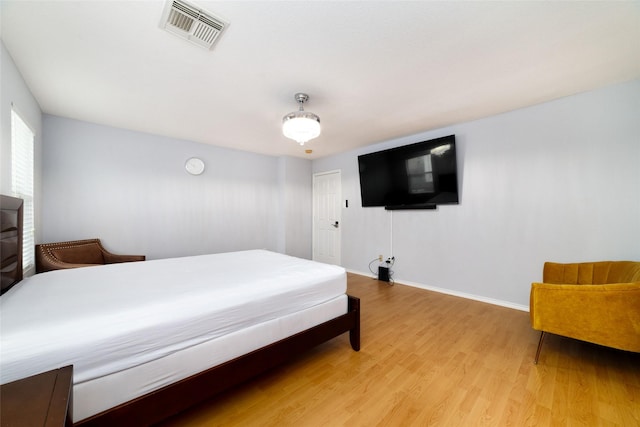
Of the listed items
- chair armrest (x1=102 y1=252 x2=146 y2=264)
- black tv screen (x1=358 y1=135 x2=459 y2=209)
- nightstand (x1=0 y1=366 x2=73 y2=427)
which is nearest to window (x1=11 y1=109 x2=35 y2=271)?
chair armrest (x1=102 y1=252 x2=146 y2=264)

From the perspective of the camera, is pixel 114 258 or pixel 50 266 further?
pixel 114 258

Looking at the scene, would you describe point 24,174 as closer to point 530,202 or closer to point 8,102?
point 8,102

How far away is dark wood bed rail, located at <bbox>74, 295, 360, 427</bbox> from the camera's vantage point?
1143mm

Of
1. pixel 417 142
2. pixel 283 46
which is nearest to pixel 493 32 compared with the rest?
pixel 283 46

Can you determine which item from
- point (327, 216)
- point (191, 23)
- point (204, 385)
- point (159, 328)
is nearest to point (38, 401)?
point (159, 328)

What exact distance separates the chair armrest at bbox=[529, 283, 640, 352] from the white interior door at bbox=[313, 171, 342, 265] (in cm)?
350

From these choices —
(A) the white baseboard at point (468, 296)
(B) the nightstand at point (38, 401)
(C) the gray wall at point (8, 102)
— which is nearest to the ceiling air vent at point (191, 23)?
(C) the gray wall at point (8, 102)

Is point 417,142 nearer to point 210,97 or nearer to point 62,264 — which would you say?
point 210,97

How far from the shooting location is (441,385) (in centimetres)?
174

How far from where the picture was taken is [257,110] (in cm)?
294

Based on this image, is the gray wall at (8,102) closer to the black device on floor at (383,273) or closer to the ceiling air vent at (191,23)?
the ceiling air vent at (191,23)

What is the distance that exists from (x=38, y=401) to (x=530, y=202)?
4.17 meters

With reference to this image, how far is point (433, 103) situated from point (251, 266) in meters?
2.75

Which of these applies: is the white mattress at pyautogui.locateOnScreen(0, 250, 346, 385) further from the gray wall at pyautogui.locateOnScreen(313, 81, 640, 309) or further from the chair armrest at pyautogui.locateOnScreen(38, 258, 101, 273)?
A: the gray wall at pyautogui.locateOnScreen(313, 81, 640, 309)
